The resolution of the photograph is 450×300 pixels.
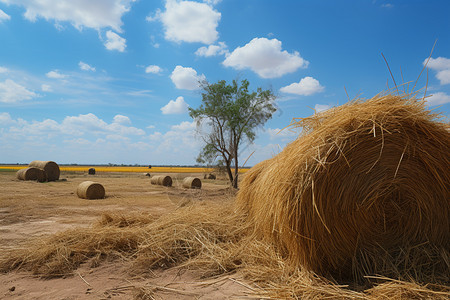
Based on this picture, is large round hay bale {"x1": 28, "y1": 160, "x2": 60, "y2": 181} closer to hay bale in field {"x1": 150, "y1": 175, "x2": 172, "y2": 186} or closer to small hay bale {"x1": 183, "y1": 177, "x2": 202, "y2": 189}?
hay bale in field {"x1": 150, "y1": 175, "x2": 172, "y2": 186}

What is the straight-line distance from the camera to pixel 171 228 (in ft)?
15.5

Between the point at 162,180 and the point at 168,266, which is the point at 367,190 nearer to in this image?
the point at 168,266

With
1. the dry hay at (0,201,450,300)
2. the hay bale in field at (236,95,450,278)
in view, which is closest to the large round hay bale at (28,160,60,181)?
the dry hay at (0,201,450,300)

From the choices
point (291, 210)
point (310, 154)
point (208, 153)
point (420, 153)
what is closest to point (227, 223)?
point (291, 210)

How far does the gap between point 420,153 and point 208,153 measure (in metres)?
17.4

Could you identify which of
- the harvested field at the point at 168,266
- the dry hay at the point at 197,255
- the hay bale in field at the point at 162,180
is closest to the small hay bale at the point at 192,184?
the hay bale in field at the point at 162,180

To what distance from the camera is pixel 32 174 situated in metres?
21.2

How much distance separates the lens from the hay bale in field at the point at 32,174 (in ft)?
68.5

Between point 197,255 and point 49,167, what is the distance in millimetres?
22779

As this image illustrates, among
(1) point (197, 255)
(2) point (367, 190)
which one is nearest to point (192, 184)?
(1) point (197, 255)

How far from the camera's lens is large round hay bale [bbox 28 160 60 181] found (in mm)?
22594

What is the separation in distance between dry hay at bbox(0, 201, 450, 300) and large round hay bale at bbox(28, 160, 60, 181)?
20.4 meters

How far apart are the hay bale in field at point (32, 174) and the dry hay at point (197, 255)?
19.2m

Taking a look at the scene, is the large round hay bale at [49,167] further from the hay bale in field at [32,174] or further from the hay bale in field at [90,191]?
the hay bale in field at [90,191]
